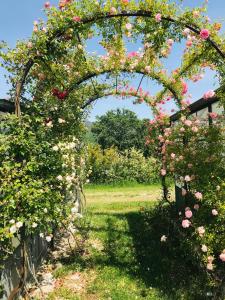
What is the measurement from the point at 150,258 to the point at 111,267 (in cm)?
101

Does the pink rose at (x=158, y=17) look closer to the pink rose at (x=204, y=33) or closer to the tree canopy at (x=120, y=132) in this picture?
the pink rose at (x=204, y=33)

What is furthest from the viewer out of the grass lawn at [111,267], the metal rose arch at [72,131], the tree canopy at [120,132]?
the tree canopy at [120,132]

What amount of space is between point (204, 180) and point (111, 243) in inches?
151

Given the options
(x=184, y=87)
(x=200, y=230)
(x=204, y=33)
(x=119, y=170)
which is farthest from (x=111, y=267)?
(x=119, y=170)

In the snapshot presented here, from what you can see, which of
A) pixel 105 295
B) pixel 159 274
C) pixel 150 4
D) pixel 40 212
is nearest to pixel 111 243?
pixel 159 274

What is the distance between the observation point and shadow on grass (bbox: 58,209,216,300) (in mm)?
7109

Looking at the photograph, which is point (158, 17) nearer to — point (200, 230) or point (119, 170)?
point (200, 230)

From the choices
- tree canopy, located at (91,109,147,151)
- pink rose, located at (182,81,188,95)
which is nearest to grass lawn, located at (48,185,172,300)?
pink rose, located at (182,81,188,95)

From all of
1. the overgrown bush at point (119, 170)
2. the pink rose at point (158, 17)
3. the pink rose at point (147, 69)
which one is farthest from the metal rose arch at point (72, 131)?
the overgrown bush at point (119, 170)

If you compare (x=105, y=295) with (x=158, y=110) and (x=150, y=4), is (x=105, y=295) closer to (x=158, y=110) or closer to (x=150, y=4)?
(x=150, y=4)

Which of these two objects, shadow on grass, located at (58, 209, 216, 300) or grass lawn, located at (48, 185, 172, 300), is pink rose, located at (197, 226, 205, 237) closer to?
shadow on grass, located at (58, 209, 216, 300)

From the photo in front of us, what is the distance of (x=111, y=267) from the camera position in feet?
27.5

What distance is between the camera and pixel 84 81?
410 inches

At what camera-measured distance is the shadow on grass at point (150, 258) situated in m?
7.11
